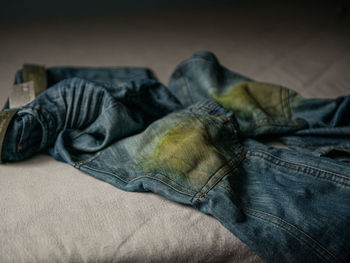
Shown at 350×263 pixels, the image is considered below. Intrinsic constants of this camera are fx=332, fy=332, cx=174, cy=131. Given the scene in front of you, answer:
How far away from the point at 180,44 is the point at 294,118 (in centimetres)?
48

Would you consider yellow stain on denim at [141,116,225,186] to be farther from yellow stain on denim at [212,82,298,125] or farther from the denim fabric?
yellow stain on denim at [212,82,298,125]

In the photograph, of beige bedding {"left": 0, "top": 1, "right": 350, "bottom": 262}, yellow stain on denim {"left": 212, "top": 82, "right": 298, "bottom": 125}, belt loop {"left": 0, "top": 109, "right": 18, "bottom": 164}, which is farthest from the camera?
yellow stain on denim {"left": 212, "top": 82, "right": 298, "bottom": 125}

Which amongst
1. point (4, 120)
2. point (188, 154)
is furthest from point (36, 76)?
point (188, 154)

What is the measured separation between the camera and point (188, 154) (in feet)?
1.89

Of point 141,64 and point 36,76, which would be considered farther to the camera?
point 141,64

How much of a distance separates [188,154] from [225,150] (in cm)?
8

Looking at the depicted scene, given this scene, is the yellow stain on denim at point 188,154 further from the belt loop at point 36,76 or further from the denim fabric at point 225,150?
the belt loop at point 36,76

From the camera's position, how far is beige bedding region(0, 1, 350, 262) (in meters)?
0.48

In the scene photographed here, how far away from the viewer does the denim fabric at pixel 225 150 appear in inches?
19.7

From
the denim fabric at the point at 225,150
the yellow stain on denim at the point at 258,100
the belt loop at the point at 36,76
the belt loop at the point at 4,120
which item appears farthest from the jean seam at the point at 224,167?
the belt loop at the point at 36,76

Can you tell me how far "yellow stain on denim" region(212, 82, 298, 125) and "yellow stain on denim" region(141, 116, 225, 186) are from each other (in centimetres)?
13

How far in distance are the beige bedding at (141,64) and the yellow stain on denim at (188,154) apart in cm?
6

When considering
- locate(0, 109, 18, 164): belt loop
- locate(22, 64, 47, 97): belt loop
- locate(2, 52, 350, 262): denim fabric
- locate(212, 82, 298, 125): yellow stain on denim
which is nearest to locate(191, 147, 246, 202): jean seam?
locate(2, 52, 350, 262): denim fabric

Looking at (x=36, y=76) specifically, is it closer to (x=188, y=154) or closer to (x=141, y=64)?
(x=141, y=64)
